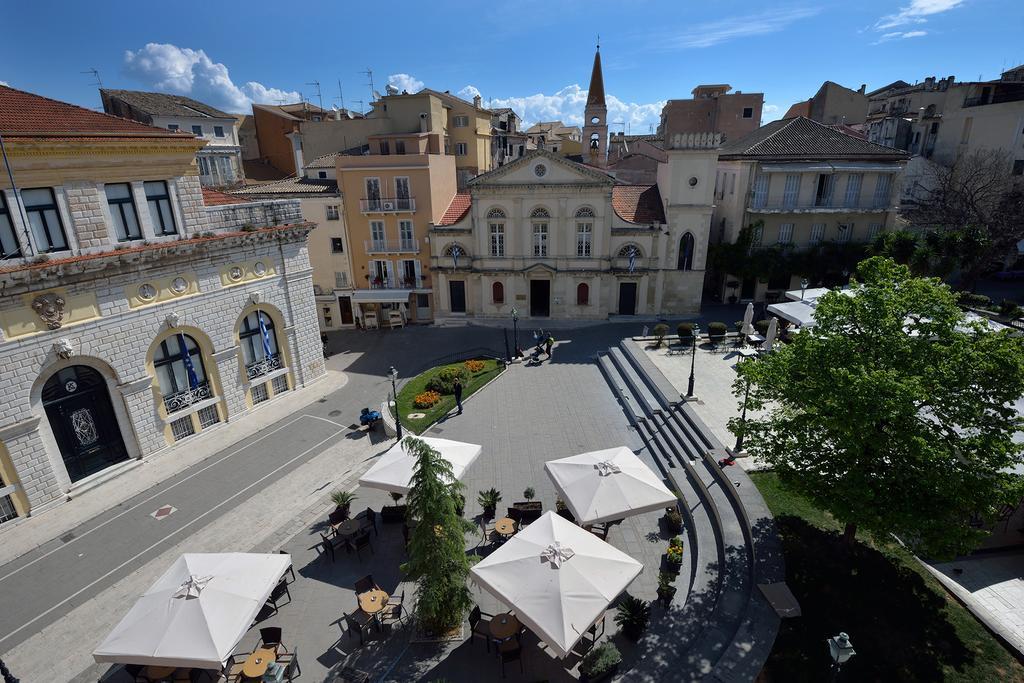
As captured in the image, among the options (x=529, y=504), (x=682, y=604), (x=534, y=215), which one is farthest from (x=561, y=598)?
(x=534, y=215)

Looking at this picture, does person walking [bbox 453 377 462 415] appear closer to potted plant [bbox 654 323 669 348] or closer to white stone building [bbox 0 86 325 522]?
white stone building [bbox 0 86 325 522]

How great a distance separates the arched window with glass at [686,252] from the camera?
1396 inches

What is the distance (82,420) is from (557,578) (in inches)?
732

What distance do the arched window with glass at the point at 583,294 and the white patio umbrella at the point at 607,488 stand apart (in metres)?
21.6

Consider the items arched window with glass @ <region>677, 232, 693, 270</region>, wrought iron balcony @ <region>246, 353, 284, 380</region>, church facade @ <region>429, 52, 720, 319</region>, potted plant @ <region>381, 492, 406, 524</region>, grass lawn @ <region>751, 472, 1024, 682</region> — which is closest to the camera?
grass lawn @ <region>751, 472, 1024, 682</region>

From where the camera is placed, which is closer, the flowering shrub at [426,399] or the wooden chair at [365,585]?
the wooden chair at [365,585]

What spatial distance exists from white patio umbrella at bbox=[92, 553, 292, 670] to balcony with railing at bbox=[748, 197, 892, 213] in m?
36.7

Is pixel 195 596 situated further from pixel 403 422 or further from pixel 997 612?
A: pixel 997 612

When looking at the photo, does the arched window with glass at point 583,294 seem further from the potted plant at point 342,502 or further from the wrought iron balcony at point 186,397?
the potted plant at point 342,502

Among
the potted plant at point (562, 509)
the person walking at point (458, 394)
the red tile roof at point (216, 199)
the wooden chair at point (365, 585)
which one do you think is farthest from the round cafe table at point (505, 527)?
the red tile roof at point (216, 199)

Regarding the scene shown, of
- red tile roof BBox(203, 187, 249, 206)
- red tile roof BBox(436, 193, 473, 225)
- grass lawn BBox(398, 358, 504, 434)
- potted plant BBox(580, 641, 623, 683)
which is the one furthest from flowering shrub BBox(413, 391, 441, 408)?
potted plant BBox(580, 641, 623, 683)

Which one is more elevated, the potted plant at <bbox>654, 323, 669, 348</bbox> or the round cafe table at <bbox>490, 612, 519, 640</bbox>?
the potted plant at <bbox>654, 323, 669, 348</bbox>

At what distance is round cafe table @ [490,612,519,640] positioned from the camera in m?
12.1

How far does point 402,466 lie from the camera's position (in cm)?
1667
